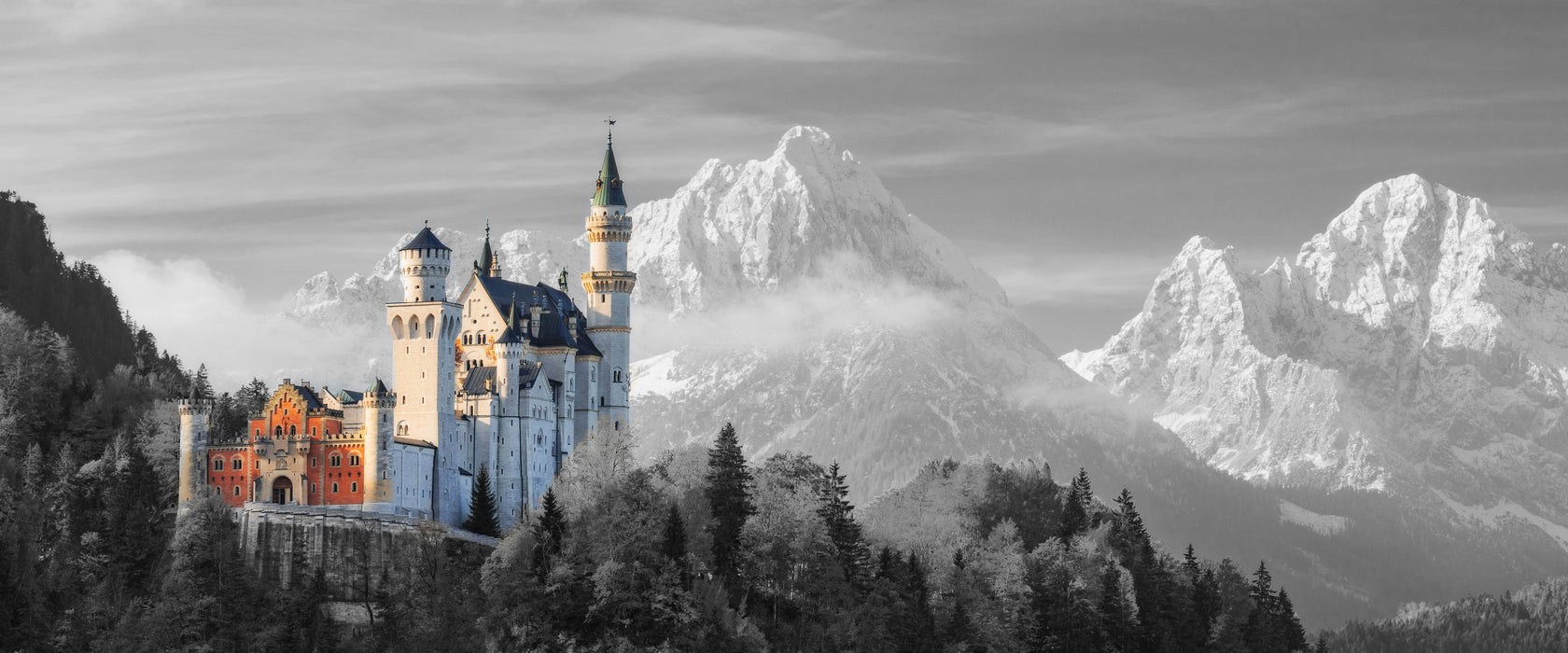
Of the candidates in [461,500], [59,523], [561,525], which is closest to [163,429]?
[59,523]

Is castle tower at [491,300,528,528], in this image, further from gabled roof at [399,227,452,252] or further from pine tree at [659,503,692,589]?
pine tree at [659,503,692,589]

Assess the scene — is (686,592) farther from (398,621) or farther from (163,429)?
(163,429)

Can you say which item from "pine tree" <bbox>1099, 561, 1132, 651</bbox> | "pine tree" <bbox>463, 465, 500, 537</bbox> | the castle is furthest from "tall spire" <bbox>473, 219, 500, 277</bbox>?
"pine tree" <bbox>1099, 561, 1132, 651</bbox>

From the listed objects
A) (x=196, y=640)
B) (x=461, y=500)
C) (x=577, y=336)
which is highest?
(x=577, y=336)

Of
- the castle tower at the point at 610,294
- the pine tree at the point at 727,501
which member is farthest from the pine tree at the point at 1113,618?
the castle tower at the point at 610,294

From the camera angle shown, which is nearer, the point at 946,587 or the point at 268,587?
the point at 268,587

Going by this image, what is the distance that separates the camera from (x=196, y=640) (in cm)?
14750

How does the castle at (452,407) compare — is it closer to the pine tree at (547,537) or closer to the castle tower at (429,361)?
the castle tower at (429,361)

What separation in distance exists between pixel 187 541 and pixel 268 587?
6179mm

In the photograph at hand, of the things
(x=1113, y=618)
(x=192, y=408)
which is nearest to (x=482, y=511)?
(x=192, y=408)

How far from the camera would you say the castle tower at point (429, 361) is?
168m

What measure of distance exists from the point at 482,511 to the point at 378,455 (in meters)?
11.0

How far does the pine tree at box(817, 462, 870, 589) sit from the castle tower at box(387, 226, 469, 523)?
2687 cm

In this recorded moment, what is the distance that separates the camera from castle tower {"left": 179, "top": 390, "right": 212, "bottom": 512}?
157500 mm
